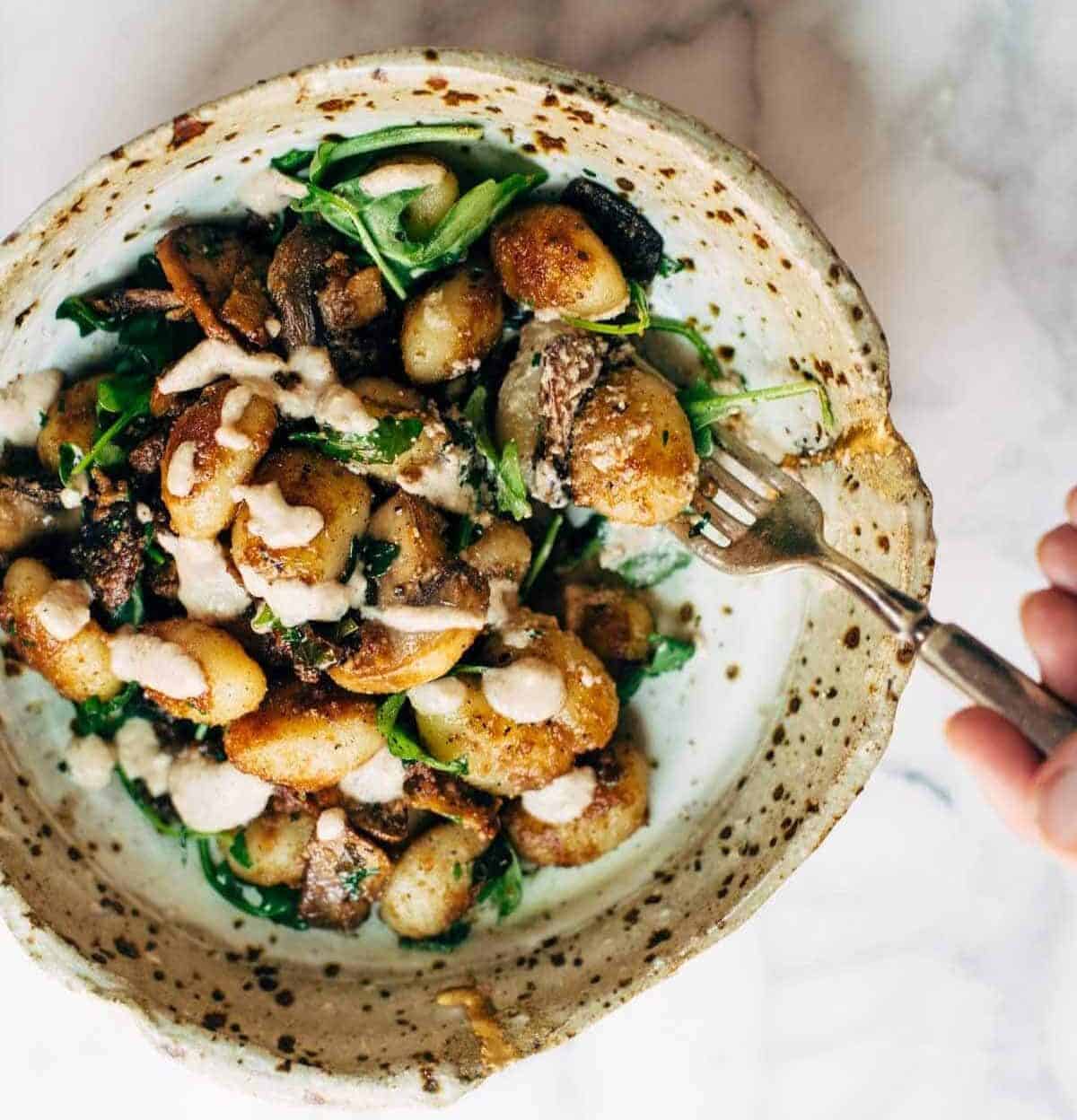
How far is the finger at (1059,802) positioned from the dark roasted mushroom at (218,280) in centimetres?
89

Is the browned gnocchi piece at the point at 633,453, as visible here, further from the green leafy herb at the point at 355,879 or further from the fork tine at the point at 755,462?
the green leafy herb at the point at 355,879

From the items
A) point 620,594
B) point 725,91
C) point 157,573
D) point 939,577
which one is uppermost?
point 725,91

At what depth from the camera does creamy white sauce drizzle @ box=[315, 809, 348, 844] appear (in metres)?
1.36

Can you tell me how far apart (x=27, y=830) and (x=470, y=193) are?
0.89 metres

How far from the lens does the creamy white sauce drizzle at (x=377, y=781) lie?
53.7 inches

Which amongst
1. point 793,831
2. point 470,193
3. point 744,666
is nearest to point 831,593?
point 744,666

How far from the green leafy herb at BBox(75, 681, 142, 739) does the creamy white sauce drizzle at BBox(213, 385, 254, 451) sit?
14.9 inches

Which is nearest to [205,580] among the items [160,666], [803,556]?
[160,666]

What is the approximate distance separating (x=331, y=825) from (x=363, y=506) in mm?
400

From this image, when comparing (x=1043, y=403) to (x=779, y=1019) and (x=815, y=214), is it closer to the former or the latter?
(x=815, y=214)

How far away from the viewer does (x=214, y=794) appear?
1.38 m

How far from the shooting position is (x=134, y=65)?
1427 millimetres

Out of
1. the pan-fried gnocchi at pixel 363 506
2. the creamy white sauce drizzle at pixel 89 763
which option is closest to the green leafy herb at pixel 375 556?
the pan-fried gnocchi at pixel 363 506

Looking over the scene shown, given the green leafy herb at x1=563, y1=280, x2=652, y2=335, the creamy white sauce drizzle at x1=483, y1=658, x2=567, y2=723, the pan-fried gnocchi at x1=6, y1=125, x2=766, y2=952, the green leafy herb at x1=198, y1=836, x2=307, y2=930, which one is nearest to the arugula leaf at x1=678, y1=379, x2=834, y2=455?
the pan-fried gnocchi at x1=6, y1=125, x2=766, y2=952
